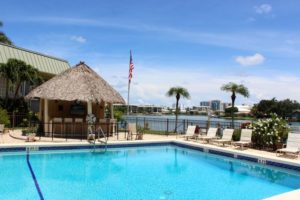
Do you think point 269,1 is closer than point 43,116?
Yes

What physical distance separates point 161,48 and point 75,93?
7.57m

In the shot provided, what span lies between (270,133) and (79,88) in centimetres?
975

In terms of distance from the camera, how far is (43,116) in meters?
19.8

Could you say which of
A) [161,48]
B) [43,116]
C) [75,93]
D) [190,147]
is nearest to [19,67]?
[43,116]

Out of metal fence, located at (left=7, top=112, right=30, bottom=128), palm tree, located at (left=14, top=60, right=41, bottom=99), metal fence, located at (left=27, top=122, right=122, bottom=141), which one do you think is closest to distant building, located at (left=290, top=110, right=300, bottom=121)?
palm tree, located at (left=14, top=60, right=41, bottom=99)

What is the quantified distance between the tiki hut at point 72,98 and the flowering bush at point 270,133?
7.86m

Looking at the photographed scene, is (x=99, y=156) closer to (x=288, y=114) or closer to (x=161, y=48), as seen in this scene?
(x=161, y=48)

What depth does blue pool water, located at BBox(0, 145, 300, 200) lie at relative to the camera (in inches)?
354

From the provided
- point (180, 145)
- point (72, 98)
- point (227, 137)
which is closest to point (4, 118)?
point (72, 98)


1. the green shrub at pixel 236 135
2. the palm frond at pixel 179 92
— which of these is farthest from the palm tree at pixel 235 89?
the green shrub at pixel 236 135

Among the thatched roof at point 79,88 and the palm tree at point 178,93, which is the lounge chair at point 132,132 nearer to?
the thatched roof at point 79,88

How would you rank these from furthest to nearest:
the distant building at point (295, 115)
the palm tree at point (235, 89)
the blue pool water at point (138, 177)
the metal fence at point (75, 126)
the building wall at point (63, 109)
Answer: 1. the distant building at point (295, 115)
2. the palm tree at point (235, 89)
3. the building wall at point (63, 109)
4. the metal fence at point (75, 126)
5. the blue pool water at point (138, 177)

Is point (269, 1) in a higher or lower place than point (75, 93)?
higher

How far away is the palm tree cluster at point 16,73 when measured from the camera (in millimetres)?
21688
